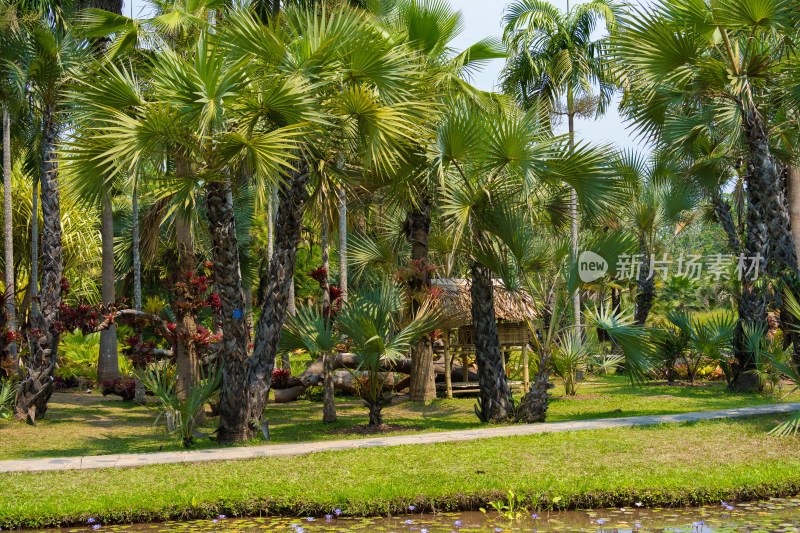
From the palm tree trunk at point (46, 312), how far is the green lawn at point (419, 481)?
16.6ft

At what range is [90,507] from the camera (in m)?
6.46

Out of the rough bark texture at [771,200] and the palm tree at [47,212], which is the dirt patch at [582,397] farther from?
the palm tree at [47,212]

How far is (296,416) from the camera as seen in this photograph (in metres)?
13.2

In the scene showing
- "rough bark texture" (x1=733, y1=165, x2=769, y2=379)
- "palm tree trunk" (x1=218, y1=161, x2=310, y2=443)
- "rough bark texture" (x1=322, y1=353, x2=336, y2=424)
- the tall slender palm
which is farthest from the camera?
the tall slender palm

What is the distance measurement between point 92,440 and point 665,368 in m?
12.8

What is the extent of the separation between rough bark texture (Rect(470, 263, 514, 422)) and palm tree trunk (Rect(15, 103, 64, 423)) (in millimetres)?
6657

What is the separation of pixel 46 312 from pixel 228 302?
4.40 m

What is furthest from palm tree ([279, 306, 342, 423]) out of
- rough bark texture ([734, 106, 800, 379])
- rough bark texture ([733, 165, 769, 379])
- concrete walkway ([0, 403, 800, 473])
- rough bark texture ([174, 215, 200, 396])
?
rough bark texture ([733, 165, 769, 379])

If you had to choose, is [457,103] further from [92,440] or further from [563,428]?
[92,440]

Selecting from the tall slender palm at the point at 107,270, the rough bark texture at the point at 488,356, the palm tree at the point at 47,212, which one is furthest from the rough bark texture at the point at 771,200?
the tall slender palm at the point at 107,270

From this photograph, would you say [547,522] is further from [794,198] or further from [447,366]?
[794,198]

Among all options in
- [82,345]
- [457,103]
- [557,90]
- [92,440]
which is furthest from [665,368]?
[82,345]

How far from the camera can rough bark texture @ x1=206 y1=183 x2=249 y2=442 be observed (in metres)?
9.68

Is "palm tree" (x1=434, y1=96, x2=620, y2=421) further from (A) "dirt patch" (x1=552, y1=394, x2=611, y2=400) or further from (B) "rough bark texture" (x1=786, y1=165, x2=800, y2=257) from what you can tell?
(B) "rough bark texture" (x1=786, y1=165, x2=800, y2=257)
